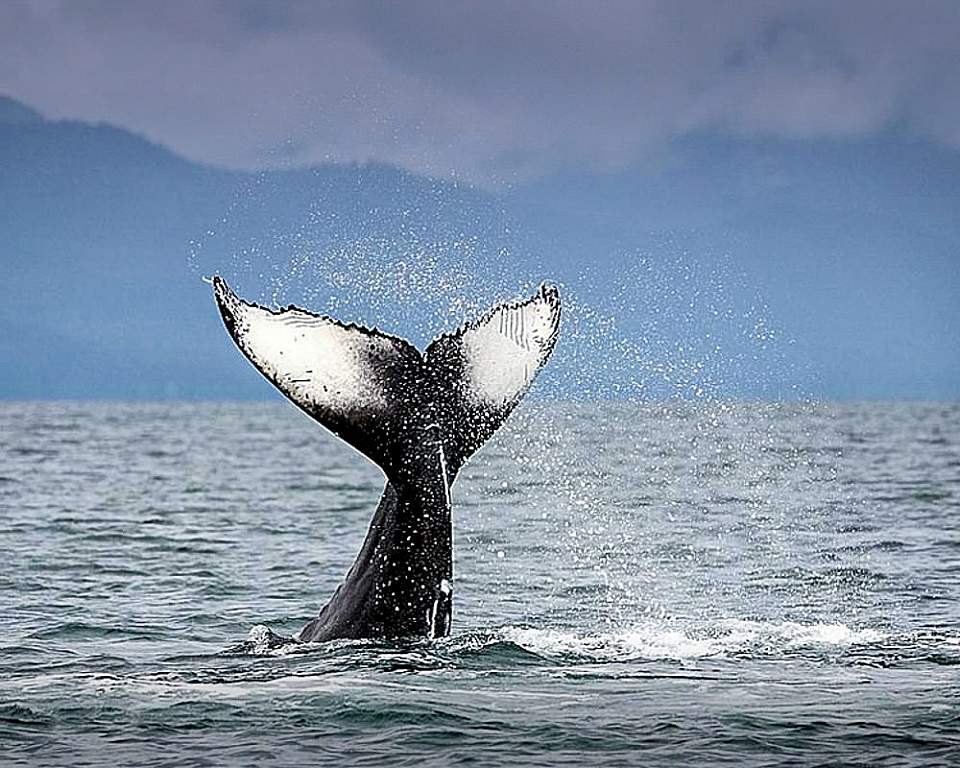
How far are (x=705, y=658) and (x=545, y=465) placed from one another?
33.0 m

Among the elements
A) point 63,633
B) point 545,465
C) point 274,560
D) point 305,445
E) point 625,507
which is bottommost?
point 63,633

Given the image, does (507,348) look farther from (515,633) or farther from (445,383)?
(515,633)

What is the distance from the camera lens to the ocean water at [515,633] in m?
8.67

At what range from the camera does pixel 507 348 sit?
9812 millimetres

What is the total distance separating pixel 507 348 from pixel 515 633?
2.92m

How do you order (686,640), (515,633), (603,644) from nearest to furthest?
(603,644)
(686,640)
(515,633)

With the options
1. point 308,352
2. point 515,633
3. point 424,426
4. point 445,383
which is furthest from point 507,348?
point 515,633

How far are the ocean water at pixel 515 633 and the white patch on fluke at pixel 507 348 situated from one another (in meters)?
1.62

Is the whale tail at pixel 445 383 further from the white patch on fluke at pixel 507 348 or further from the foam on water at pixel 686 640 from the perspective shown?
the foam on water at pixel 686 640

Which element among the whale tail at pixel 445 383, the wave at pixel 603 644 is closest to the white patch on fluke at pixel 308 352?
the whale tail at pixel 445 383

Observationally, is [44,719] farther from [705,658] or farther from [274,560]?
[274,560]

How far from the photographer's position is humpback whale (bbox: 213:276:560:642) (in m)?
9.72

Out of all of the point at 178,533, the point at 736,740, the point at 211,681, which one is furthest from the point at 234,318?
the point at 178,533

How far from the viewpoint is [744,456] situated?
43.3 metres
